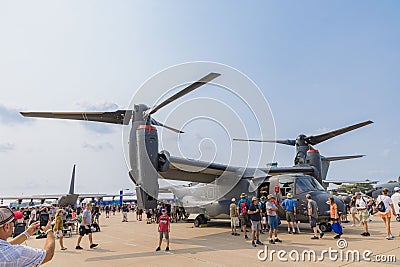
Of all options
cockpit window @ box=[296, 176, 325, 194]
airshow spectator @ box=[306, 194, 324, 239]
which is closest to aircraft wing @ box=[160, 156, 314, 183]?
cockpit window @ box=[296, 176, 325, 194]

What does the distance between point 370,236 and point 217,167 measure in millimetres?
6858

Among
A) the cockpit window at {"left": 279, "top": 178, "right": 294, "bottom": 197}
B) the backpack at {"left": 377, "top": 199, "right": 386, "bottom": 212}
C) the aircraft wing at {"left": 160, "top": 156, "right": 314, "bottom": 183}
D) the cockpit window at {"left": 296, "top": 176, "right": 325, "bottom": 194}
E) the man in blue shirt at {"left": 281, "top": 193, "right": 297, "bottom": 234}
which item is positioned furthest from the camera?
the aircraft wing at {"left": 160, "top": 156, "right": 314, "bottom": 183}

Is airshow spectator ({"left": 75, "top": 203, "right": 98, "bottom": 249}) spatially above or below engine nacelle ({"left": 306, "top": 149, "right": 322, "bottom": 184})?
below

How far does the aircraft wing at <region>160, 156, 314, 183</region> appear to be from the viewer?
13.5m

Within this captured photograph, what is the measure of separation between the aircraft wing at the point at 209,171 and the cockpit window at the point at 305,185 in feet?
7.70

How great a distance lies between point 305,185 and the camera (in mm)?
12148

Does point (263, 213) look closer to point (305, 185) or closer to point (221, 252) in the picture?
point (305, 185)

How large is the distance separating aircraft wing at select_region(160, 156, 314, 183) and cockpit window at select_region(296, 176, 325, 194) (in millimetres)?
2348

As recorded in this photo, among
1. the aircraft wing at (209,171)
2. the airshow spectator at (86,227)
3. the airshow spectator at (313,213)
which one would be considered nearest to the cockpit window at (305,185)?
the airshow spectator at (313,213)

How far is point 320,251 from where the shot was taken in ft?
25.6

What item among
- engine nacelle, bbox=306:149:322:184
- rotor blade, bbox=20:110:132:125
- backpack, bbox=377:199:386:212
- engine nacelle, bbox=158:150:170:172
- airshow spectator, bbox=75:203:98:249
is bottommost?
airshow spectator, bbox=75:203:98:249

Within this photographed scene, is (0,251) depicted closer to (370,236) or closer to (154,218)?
(370,236)

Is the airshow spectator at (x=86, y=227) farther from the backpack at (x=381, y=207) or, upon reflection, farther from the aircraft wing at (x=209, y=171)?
the backpack at (x=381, y=207)

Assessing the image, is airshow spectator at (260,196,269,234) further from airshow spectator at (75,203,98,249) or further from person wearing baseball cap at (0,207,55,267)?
person wearing baseball cap at (0,207,55,267)
